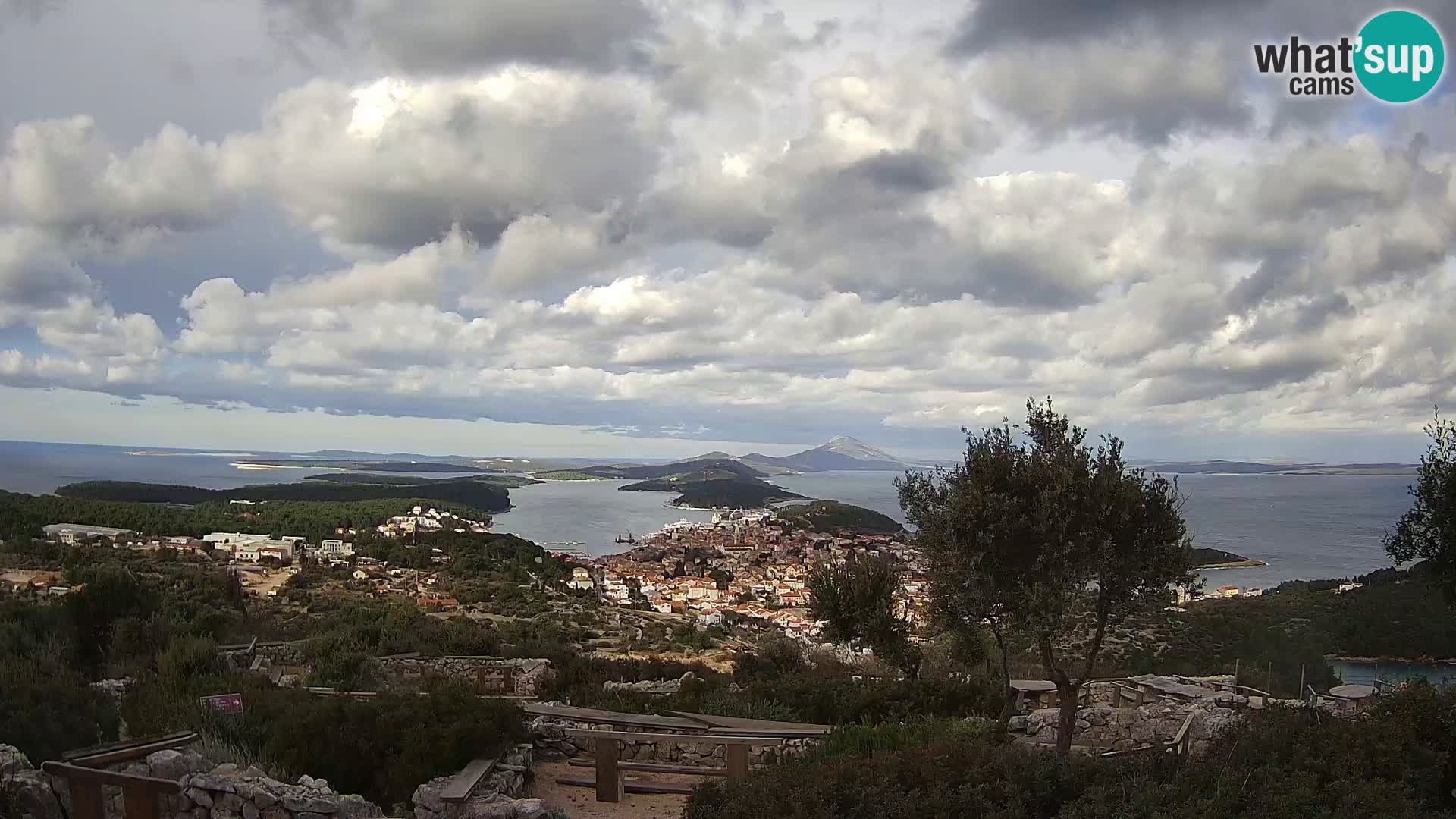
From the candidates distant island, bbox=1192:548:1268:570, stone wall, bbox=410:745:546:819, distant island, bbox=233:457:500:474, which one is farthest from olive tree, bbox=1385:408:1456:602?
distant island, bbox=233:457:500:474

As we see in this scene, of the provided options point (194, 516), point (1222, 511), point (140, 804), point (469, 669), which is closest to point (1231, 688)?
point (469, 669)

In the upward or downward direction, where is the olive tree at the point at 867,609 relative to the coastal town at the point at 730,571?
upward

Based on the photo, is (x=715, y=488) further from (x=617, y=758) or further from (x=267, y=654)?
(x=617, y=758)

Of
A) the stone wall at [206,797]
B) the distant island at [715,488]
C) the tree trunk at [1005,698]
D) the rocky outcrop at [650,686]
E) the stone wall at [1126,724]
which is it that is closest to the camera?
the stone wall at [206,797]

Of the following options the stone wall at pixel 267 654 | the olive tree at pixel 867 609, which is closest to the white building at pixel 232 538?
the stone wall at pixel 267 654

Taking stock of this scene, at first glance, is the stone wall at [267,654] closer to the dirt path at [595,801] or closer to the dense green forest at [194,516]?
the dirt path at [595,801]

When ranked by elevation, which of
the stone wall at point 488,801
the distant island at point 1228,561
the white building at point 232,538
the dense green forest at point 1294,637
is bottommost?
the distant island at point 1228,561
